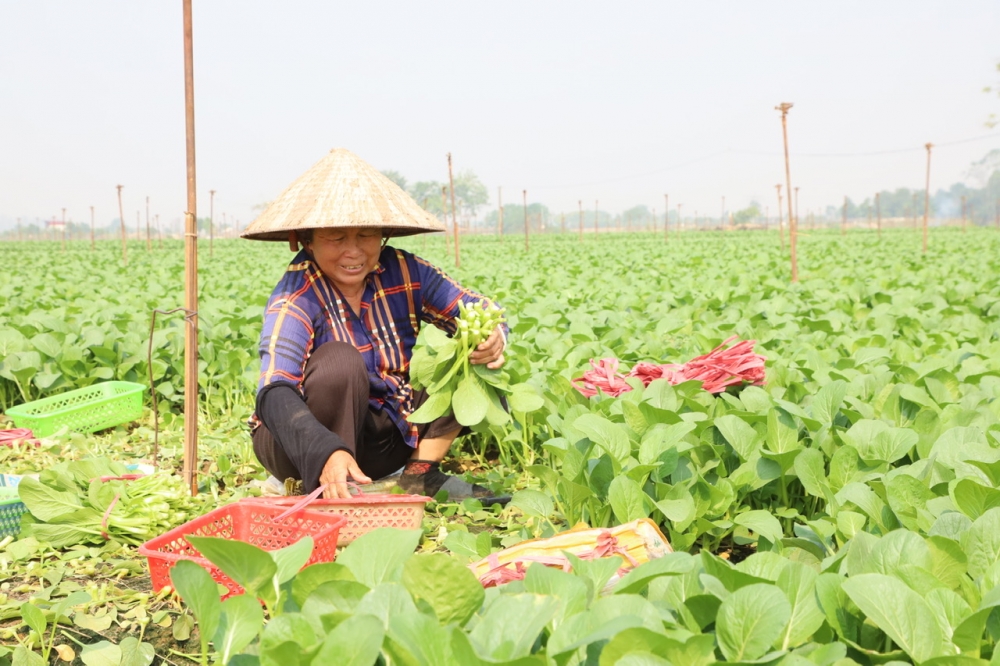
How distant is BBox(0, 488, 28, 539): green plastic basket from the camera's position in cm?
257

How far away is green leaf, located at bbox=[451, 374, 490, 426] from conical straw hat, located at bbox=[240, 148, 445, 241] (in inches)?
23.0

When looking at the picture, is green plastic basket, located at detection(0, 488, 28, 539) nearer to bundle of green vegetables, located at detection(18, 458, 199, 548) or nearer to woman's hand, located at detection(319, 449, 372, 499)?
bundle of green vegetables, located at detection(18, 458, 199, 548)

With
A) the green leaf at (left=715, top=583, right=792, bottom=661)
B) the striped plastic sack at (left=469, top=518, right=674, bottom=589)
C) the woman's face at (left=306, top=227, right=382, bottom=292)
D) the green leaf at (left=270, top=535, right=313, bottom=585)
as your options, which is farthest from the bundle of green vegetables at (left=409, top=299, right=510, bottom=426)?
the green leaf at (left=715, top=583, right=792, bottom=661)

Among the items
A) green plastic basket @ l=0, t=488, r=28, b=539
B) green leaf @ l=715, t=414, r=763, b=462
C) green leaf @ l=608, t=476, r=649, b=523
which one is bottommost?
green plastic basket @ l=0, t=488, r=28, b=539

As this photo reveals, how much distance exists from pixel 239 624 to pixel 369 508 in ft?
3.47

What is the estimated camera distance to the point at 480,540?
1.97 metres

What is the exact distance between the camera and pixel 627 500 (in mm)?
1972

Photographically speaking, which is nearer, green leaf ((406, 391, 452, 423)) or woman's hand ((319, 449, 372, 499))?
woman's hand ((319, 449, 372, 499))

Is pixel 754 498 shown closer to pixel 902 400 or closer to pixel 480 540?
pixel 902 400

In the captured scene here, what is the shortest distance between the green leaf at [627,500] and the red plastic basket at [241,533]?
2.42ft

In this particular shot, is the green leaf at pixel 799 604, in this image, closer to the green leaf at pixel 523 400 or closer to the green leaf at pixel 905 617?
the green leaf at pixel 905 617

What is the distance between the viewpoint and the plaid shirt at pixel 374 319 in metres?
2.63

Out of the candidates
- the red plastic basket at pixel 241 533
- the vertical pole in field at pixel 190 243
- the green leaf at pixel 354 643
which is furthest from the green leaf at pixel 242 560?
the vertical pole in field at pixel 190 243

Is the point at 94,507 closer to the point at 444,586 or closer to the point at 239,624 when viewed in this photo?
the point at 239,624
